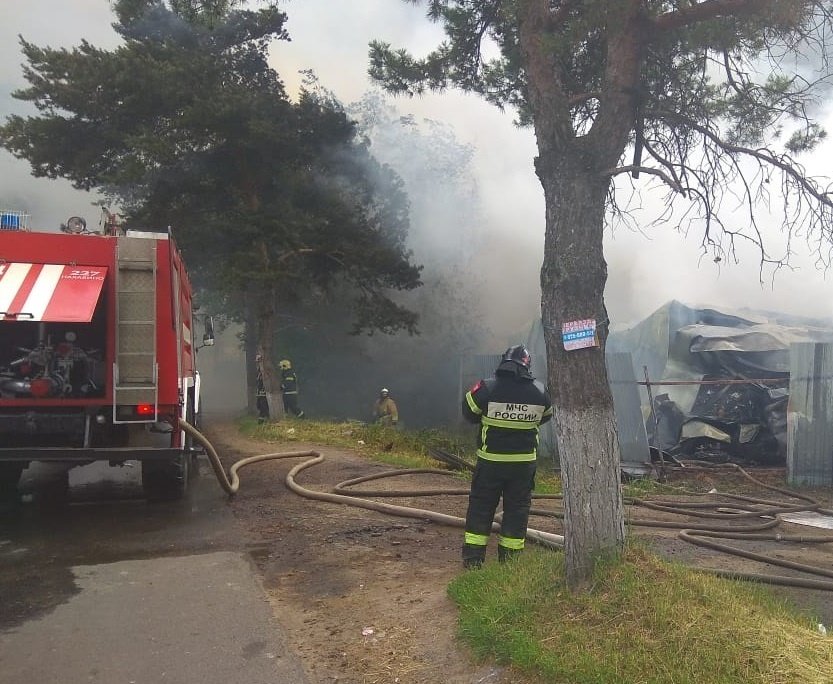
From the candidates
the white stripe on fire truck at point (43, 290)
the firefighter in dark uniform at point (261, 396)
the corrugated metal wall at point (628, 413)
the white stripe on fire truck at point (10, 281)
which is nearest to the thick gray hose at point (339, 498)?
the white stripe on fire truck at point (43, 290)

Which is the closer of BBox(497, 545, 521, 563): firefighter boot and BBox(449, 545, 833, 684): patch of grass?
BBox(449, 545, 833, 684): patch of grass

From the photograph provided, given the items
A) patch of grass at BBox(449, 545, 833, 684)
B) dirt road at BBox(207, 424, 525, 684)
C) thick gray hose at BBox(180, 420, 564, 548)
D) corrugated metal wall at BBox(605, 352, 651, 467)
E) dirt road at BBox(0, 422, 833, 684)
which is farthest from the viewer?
corrugated metal wall at BBox(605, 352, 651, 467)

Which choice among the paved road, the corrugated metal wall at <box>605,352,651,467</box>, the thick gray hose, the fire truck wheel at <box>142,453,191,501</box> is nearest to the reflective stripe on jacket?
the thick gray hose

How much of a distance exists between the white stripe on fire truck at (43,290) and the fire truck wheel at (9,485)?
2.08m

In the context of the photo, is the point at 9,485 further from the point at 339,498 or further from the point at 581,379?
the point at 581,379

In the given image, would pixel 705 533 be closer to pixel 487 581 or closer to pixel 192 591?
pixel 487 581

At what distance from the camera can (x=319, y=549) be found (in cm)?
528

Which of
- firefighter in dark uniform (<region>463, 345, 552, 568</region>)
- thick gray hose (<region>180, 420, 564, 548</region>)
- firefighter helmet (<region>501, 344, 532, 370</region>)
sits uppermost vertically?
firefighter helmet (<region>501, 344, 532, 370</region>)

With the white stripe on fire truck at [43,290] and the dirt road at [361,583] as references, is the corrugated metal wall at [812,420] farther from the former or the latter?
the white stripe on fire truck at [43,290]

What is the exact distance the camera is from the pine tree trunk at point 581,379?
343 cm

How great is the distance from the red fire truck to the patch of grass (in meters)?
3.46

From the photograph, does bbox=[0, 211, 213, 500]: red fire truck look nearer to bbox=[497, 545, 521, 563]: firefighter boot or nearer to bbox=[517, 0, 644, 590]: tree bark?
bbox=[497, 545, 521, 563]: firefighter boot

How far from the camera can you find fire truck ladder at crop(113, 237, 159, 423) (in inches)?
229

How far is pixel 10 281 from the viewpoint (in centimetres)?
553
